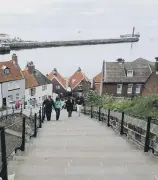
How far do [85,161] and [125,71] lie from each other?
44.9 metres

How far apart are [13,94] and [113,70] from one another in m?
16.8

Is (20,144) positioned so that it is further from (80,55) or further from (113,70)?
(80,55)

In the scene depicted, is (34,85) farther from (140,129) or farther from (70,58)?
(70,58)

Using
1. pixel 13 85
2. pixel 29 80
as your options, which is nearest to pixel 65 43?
pixel 29 80

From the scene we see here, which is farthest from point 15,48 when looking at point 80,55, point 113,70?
point 113,70

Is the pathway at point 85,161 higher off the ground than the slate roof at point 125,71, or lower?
higher

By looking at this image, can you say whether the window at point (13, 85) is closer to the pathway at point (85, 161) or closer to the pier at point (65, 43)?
the pathway at point (85, 161)

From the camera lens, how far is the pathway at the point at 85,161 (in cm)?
614

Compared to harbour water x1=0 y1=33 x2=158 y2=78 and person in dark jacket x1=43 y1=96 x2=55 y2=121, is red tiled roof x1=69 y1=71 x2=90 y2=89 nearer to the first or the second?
harbour water x1=0 y1=33 x2=158 y2=78

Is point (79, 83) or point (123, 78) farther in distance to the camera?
point (79, 83)

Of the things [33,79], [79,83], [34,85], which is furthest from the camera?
[79,83]

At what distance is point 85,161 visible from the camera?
7160 mm

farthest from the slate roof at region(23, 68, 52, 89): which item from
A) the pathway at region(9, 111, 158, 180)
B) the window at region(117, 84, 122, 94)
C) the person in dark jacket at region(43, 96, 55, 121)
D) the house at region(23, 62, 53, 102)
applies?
the pathway at region(9, 111, 158, 180)

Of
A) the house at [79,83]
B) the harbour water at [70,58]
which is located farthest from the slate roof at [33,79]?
the harbour water at [70,58]
